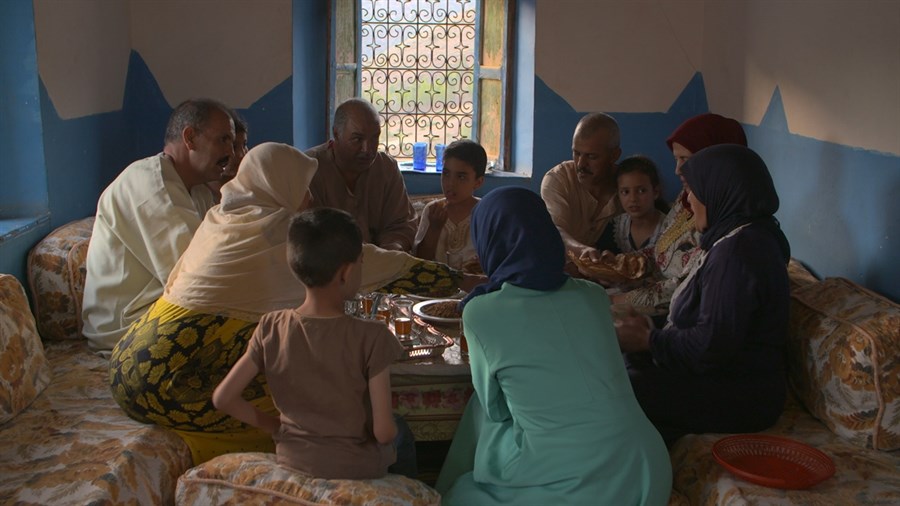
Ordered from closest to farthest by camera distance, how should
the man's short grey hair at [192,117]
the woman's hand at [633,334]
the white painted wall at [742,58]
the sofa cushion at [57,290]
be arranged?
1. the woman's hand at [633,334]
2. the white painted wall at [742,58]
3. the man's short grey hair at [192,117]
4. the sofa cushion at [57,290]

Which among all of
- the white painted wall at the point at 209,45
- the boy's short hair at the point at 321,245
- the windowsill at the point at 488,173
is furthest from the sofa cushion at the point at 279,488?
the windowsill at the point at 488,173

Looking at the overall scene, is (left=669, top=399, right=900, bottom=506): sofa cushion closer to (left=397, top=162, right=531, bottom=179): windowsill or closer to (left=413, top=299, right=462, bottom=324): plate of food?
(left=413, top=299, right=462, bottom=324): plate of food

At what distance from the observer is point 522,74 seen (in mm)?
6043

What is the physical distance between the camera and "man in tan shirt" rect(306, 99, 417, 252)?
15.2 feet

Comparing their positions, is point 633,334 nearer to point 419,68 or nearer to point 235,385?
point 235,385

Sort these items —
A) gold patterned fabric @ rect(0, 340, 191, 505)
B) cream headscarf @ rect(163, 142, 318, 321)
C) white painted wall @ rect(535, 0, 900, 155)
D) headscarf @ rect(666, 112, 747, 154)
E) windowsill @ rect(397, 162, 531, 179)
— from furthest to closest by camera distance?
windowsill @ rect(397, 162, 531, 179)
headscarf @ rect(666, 112, 747, 154)
white painted wall @ rect(535, 0, 900, 155)
cream headscarf @ rect(163, 142, 318, 321)
gold patterned fabric @ rect(0, 340, 191, 505)

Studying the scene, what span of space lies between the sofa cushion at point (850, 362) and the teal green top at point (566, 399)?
0.74m

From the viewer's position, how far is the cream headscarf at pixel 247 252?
2.79m

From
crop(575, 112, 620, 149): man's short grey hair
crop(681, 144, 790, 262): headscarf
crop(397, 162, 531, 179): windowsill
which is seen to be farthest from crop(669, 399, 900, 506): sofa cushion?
crop(397, 162, 531, 179): windowsill

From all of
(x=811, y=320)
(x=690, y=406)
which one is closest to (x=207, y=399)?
(x=690, y=406)

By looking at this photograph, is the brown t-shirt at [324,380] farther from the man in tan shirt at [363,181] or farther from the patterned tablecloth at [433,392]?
the man in tan shirt at [363,181]

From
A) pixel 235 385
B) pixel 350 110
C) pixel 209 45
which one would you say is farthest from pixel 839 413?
pixel 209 45

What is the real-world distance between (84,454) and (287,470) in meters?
0.69

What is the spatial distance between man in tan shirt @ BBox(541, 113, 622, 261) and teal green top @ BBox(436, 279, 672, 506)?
2048mm
